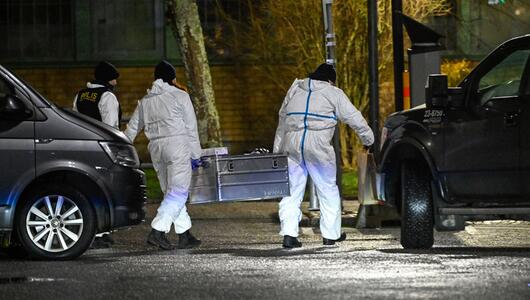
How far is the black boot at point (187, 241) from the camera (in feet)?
47.4

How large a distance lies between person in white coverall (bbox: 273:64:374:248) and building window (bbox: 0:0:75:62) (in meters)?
20.2

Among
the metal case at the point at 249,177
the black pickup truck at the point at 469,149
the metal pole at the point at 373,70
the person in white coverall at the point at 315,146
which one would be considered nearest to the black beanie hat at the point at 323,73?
the person in white coverall at the point at 315,146

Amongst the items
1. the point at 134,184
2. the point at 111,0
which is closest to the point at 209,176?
the point at 134,184

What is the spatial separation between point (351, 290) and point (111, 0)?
2468cm

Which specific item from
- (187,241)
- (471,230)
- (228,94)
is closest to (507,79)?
(187,241)

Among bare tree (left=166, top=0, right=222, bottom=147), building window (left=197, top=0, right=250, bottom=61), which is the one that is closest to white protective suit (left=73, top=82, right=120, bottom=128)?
bare tree (left=166, top=0, right=222, bottom=147)

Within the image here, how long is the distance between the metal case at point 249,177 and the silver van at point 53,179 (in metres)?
1.22

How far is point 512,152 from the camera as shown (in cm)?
1265

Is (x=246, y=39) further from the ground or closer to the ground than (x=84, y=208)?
further from the ground

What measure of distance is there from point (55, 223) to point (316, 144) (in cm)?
268

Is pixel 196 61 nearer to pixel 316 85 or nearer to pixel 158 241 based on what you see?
pixel 316 85

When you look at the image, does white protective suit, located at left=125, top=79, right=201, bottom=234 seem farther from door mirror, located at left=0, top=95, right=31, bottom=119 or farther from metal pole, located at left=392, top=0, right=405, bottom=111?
metal pole, located at left=392, top=0, right=405, bottom=111

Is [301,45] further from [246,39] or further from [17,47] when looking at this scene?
[17,47]

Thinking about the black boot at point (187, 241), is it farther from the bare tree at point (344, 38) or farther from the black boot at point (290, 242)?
the bare tree at point (344, 38)
